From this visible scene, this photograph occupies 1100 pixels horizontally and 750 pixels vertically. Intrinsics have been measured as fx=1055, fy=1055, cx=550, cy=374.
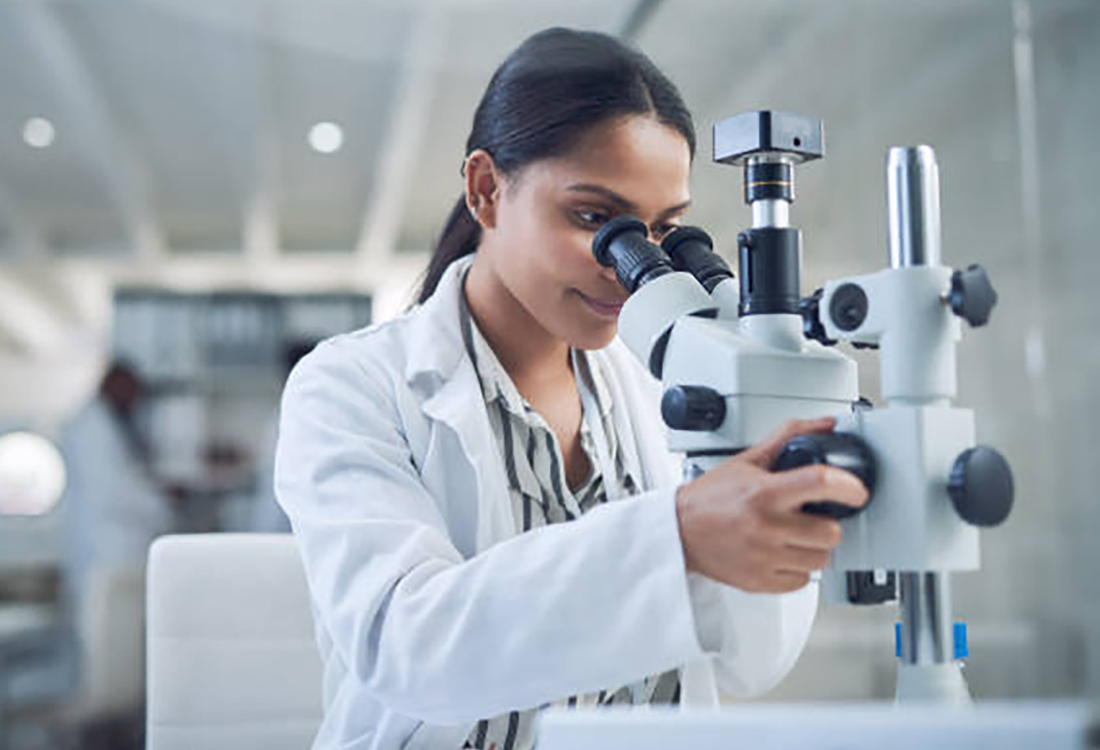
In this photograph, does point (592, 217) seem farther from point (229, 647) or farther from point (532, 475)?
point (229, 647)

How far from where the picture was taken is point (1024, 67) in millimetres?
3191

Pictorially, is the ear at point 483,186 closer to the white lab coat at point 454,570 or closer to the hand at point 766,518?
the white lab coat at point 454,570

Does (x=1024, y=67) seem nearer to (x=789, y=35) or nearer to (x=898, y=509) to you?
(x=789, y=35)

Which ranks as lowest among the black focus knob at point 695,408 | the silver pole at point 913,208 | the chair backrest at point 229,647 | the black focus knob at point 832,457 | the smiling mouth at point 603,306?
the chair backrest at point 229,647

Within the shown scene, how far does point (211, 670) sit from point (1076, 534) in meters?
2.72

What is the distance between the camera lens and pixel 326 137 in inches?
147

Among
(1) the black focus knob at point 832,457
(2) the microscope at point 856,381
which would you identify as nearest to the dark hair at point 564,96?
(2) the microscope at point 856,381

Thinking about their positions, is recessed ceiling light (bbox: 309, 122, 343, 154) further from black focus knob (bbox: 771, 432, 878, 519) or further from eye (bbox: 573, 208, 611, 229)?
black focus knob (bbox: 771, 432, 878, 519)

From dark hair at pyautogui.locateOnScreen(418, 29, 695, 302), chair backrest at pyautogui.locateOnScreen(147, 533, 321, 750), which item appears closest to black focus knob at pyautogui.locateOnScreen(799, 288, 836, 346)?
dark hair at pyautogui.locateOnScreen(418, 29, 695, 302)

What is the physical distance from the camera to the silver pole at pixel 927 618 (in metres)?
0.64

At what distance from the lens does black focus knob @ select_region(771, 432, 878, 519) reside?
0.60m

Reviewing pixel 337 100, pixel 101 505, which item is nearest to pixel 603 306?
pixel 101 505

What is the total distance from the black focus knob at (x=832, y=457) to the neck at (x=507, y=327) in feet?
2.10

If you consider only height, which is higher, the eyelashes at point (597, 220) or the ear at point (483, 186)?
the ear at point (483, 186)
